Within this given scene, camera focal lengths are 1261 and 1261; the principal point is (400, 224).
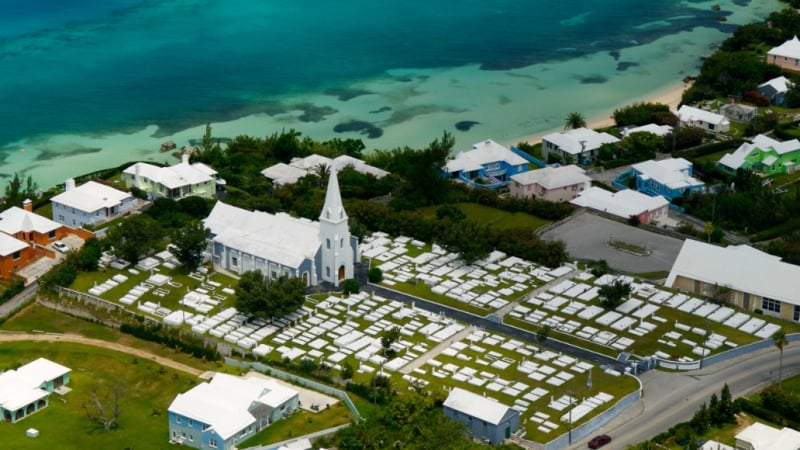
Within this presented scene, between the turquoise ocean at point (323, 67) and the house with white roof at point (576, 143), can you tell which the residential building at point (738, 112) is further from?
the house with white roof at point (576, 143)

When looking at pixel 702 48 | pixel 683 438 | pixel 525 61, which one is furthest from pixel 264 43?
pixel 683 438

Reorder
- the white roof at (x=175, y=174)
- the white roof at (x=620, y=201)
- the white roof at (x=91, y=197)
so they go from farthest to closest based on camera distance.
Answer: the white roof at (x=175, y=174) → the white roof at (x=620, y=201) → the white roof at (x=91, y=197)

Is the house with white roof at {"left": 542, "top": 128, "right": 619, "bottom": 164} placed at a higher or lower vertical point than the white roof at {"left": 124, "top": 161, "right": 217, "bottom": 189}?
lower

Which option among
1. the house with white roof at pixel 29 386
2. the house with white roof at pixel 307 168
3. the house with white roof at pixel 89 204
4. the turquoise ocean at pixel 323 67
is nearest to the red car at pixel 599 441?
the house with white roof at pixel 29 386

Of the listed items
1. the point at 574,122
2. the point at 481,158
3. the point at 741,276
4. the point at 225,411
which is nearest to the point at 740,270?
the point at 741,276

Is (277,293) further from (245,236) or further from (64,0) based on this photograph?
(64,0)

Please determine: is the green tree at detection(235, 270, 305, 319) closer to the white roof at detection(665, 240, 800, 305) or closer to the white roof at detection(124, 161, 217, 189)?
the white roof at detection(124, 161, 217, 189)

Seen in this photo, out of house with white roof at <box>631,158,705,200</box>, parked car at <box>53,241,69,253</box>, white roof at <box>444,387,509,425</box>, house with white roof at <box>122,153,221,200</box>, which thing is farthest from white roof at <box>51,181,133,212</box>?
house with white roof at <box>631,158,705,200</box>

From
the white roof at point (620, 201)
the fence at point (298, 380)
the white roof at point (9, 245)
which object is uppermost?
the white roof at point (9, 245)
